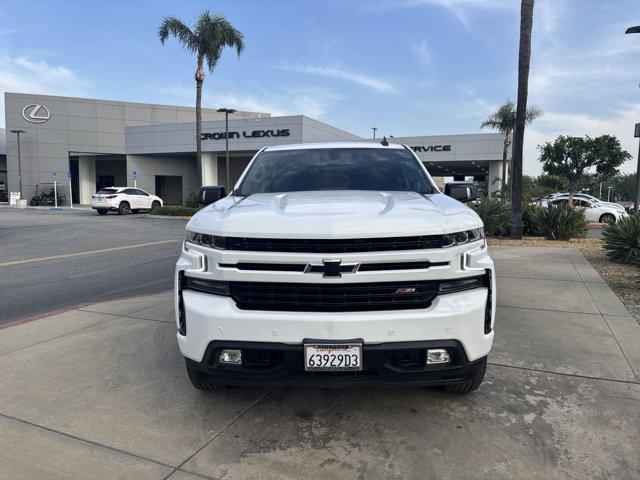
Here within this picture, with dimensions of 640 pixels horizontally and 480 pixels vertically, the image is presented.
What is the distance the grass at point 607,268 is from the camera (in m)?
6.50

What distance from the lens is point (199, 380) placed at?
318cm

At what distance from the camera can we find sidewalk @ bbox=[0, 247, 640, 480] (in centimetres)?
267

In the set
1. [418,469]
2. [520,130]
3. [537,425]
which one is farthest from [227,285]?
[520,130]

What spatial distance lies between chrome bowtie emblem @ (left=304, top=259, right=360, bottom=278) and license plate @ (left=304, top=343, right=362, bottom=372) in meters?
Result: 0.40

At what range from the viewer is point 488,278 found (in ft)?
9.64

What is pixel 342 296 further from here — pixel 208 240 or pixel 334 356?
pixel 208 240

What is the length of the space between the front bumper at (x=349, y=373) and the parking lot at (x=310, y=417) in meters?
0.42

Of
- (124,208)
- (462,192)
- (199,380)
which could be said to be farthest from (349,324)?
(124,208)

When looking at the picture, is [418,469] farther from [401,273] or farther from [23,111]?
[23,111]

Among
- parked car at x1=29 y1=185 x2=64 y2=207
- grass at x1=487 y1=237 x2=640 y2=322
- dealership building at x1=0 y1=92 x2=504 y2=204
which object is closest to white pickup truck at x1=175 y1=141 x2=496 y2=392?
grass at x1=487 y1=237 x2=640 y2=322

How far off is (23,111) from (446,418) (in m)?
51.8

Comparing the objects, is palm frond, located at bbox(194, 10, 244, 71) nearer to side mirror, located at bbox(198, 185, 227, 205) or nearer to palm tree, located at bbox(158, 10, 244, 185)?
A: palm tree, located at bbox(158, 10, 244, 185)

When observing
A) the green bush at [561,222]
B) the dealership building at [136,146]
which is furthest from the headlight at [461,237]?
the dealership building at [136,146]

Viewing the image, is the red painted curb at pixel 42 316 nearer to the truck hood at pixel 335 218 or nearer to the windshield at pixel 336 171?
the windshield at pixel 336 171
